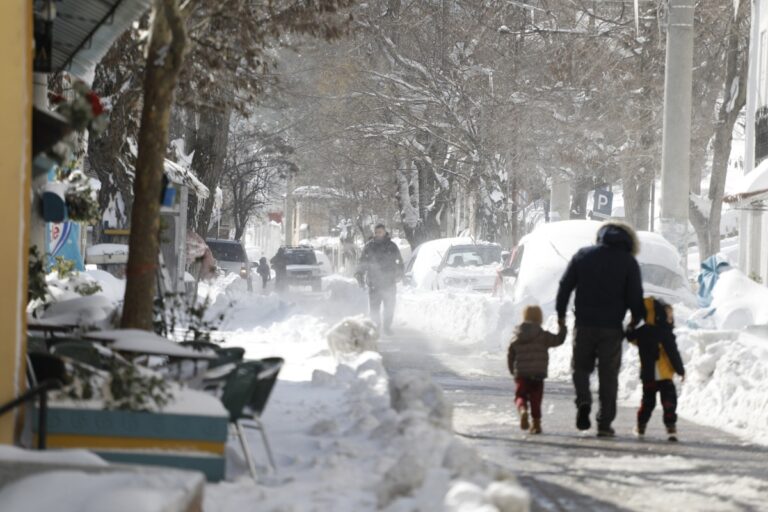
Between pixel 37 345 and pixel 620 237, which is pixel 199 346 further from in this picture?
pixel 620 237

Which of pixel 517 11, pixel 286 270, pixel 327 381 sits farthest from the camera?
pixel 286 270

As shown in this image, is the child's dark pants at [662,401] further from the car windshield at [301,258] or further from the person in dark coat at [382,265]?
the car windshield at [301,258]

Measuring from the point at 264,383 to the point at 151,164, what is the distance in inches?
69.2

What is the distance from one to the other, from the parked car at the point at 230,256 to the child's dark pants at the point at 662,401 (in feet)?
105

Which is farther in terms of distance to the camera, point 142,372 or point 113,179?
point 113,179

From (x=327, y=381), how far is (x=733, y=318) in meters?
7.05

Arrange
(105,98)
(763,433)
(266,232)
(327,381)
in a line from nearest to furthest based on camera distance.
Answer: (763,433), (327,381), (105,98), (266,232)

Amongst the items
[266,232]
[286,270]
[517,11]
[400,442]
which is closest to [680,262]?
[400,442]

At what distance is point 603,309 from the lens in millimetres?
11180

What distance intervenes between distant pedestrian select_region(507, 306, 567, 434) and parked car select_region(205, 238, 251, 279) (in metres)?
31.7

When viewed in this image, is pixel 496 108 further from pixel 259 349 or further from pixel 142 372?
pixel 142 372

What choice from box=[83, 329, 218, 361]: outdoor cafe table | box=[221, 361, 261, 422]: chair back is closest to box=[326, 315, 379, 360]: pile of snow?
box=[83, 329, 218, 361]: outdoor cafe table

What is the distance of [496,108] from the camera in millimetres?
40125

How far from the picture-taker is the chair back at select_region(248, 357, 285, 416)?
791 cm
